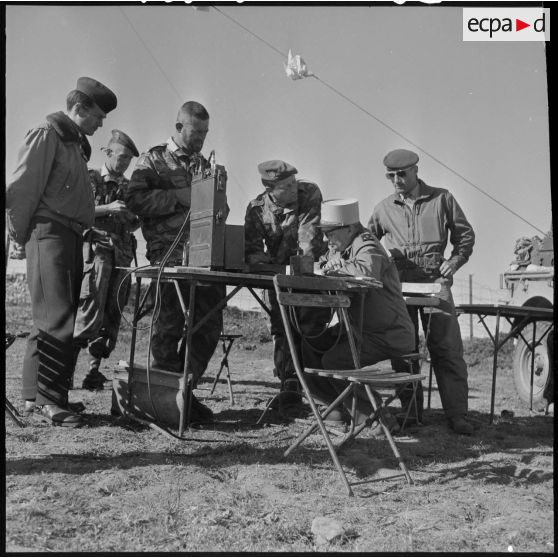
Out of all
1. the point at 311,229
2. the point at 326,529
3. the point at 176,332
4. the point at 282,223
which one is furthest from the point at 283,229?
the point at 326,529

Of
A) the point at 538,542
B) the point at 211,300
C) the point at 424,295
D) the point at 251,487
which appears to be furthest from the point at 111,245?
the point at 538,542

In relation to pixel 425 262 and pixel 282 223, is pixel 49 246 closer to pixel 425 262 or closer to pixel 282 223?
pixel 282 223

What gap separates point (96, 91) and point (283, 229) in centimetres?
167

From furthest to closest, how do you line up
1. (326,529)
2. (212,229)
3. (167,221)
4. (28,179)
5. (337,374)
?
(167,221) < (212,229) < (28,179) < (337,374) < (326,529)

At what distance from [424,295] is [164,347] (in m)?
1.86

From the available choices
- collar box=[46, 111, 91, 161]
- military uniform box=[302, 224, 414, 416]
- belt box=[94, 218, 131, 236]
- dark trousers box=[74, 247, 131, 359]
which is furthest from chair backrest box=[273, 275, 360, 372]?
belt box=[94, 218, 131, 236]

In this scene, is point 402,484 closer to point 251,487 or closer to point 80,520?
point 251,487

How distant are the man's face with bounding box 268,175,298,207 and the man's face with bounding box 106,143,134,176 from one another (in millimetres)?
1669

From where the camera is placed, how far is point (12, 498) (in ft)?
8.95

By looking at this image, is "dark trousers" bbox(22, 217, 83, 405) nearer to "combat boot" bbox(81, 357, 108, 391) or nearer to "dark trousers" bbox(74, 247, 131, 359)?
A: "dark trousers" bbox(74, 247, 131, 359)

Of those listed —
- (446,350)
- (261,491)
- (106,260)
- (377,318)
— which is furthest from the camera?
(106,260)

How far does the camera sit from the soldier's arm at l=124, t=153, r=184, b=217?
464cm

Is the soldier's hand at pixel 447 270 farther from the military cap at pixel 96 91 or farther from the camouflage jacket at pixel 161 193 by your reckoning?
the military cap at pixel 96 91

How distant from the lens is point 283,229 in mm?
5168
